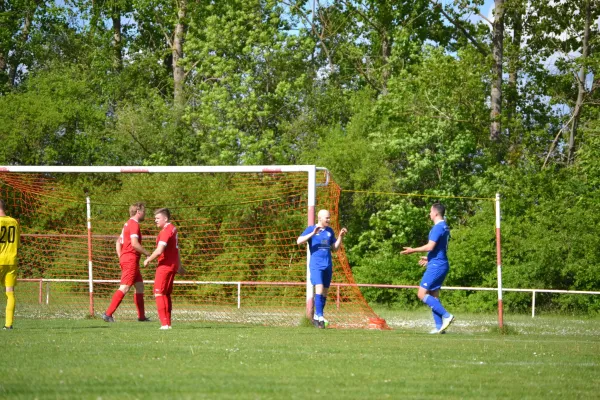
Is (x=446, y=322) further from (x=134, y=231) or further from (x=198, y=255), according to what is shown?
(x=198, y=255)

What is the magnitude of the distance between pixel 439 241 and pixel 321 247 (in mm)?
1963

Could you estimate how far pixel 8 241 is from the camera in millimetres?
13594

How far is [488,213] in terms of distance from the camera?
98.3ft

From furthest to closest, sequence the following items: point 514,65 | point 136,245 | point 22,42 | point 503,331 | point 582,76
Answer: point 22,42 < point 514,65 < point 582,76 < point 503,331 < point 136,245

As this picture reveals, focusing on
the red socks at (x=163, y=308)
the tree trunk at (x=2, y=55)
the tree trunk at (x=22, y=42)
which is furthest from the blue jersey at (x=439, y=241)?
the tree trunk at (x=2, y=55)

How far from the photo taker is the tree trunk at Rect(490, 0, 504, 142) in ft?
115

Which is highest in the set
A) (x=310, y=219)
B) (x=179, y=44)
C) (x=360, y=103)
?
(x=179, y=44)

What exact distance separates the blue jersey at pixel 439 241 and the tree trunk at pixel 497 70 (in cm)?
2100

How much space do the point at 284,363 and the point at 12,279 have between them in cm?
610

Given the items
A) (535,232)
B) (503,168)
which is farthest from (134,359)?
(503,168)

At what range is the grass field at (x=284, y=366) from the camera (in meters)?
7.16

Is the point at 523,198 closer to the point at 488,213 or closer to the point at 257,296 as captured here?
the point at 488,213

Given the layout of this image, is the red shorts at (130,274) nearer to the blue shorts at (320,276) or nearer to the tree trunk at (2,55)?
the blue shorts at (320,276)

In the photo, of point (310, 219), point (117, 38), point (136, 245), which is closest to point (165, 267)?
point (136, 245)
